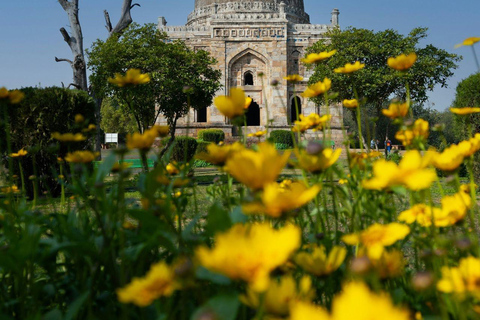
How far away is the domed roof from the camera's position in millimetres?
21578

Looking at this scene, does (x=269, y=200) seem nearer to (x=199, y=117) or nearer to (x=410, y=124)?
(x=410, y=124)

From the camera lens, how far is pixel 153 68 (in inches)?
462

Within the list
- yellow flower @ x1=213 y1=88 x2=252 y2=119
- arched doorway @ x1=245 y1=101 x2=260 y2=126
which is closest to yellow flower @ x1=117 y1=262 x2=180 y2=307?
yellow flower @ x1=213 y1=88 x2=252 y2=119

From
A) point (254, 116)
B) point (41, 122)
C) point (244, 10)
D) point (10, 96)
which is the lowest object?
point (10, 96)

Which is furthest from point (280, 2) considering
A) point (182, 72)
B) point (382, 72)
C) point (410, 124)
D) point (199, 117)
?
point (410, 124)

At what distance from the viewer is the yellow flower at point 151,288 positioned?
61 cm

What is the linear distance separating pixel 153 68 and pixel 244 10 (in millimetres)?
13002

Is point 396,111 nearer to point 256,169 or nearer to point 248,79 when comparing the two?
point 256,169

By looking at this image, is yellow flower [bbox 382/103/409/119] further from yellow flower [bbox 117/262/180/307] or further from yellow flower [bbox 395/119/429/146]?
yellow flower [bbox 117/262/180/307]

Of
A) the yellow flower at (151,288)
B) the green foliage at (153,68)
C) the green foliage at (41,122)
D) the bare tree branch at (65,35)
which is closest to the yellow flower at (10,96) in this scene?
the yellow flower at (151,288)

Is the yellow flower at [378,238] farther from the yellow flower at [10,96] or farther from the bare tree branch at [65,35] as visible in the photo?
the bare tree branch at [65,35]

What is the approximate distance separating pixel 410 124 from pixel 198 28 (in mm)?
21654

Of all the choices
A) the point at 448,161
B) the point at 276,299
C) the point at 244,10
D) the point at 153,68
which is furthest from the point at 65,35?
the point at 244,10

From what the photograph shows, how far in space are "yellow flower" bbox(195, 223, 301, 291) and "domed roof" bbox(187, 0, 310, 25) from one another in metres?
21.8
